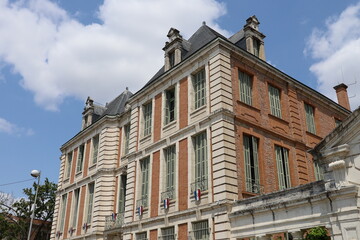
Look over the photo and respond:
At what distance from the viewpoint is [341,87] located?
1081 inches

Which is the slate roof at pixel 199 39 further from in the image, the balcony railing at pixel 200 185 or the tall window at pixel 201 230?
the tall window at pixel 201 230

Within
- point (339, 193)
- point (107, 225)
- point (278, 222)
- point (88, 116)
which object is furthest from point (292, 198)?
point (88, 116)

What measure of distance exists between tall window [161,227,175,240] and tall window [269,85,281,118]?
7.64 m

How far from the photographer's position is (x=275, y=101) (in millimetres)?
Result: 19891

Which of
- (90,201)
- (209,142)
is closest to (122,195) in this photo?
(90,201)

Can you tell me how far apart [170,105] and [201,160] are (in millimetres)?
4649

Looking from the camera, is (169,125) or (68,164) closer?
(169,125)

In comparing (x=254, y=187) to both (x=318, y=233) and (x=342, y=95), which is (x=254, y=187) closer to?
(x=318, y=233)

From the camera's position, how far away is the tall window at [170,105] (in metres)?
20.1

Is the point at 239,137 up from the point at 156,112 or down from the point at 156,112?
down

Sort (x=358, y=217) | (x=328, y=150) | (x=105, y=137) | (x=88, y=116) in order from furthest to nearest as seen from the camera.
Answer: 1. (x=88, y=116)
2. (x=105, y=137)
3. (x=328, y=150)
4. (x=358, y=217)

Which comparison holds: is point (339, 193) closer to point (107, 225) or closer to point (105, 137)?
point (107, 225)

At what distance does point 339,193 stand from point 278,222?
257 centimetres

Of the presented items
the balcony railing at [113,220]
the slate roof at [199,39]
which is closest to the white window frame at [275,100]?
the slate roof at [199,39]
